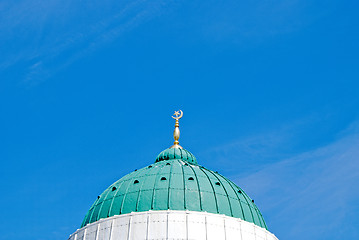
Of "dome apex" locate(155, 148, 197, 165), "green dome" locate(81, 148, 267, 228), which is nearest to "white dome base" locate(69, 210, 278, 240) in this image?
"green dome" locate(81, 148, 267, 228)

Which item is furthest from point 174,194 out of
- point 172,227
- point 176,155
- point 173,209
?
point 176,155

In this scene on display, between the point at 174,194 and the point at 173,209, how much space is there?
1.84m

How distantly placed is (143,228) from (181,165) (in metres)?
10.5

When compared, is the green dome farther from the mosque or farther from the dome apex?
the dome apex

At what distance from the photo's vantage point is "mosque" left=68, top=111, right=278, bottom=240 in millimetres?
52250

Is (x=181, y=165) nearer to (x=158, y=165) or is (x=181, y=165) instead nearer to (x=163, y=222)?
(x=158, y=165)

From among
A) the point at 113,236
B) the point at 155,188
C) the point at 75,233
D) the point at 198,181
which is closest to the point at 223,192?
the point at 198,181

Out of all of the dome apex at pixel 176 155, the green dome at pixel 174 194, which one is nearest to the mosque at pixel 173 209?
the green dome at pixel 174 194

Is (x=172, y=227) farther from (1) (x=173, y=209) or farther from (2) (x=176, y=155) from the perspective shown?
(2) (x=176, y=155)

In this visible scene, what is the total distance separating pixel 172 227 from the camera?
51906 millimetres

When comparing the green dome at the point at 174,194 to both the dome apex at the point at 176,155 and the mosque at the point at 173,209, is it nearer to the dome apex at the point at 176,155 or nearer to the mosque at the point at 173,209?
the mosque at the point at 173,209

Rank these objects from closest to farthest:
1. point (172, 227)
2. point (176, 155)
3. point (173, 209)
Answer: point (172, 227) → point (173, 209) → point (176, 155)

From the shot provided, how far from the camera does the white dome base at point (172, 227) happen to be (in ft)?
170

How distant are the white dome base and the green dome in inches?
41.8
